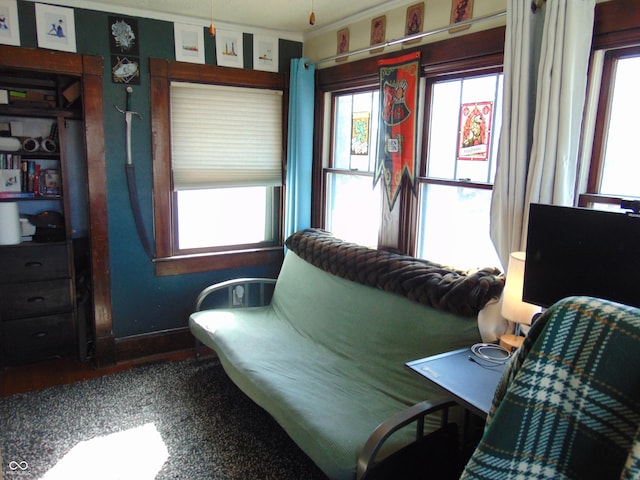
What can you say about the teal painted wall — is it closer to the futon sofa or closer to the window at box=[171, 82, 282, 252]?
the window at box=[171, 82, 282, 252]

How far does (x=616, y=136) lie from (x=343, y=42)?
193 cm

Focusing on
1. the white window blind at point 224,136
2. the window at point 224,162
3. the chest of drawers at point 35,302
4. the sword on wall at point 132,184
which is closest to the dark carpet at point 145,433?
the chest of drawers at point 35,302

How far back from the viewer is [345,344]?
8.72 feet

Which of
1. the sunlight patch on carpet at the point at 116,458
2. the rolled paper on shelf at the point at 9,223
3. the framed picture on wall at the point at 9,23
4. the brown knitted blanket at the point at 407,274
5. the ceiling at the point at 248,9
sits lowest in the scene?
the sunlight patch on carpet at the point at 116,458

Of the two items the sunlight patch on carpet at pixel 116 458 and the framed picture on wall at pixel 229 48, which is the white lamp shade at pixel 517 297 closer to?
the sunlight patch on carpet at pixel 116 458

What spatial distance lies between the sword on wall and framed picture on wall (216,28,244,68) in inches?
26.4

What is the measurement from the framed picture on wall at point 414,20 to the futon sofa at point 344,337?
1.28 metres

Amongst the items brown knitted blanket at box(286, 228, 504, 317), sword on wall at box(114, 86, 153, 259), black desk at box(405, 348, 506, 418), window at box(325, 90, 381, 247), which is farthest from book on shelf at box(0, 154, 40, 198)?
black desk at box(405, 348, 506, 418)

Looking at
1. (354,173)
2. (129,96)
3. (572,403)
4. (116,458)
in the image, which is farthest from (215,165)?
(572,403)

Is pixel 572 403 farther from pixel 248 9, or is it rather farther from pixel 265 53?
pixel 265 53

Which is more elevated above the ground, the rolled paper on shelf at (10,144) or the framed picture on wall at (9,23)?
the framed picture on wall at (9,23)

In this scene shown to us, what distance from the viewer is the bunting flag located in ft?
8.82

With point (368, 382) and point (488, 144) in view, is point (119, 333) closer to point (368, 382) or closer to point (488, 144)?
point (368, 382)

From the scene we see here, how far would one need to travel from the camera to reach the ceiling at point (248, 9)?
2859 millimetres
